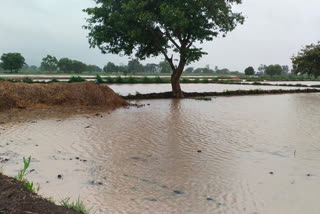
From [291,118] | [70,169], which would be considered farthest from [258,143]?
[291,118]

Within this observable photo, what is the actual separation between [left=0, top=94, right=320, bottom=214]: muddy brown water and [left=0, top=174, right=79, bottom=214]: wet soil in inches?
29.0

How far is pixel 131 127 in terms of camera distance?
9.19 m

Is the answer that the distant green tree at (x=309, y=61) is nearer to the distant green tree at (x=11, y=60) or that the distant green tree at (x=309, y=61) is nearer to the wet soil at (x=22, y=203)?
the wet soil at (x=22, y=203)

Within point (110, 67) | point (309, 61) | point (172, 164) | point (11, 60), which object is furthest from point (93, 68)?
point (172, 164)

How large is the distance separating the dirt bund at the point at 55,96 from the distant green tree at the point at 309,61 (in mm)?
27039

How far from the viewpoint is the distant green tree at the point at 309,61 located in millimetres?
33406

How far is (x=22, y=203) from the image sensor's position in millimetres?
2928

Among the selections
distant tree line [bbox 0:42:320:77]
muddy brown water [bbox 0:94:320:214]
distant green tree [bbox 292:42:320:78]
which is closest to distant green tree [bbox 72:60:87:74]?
distant tree line [bbox 0:42:320:77]

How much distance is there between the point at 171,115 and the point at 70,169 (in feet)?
23.8

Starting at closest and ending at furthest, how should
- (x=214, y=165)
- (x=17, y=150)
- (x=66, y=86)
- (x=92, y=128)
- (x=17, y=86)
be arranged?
(x=214, y=165) → (x=17, y=150) → (x=92, y=128) → (x=17, y=86) → (x=66, y=86)

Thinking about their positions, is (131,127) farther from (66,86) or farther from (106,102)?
(66,86)

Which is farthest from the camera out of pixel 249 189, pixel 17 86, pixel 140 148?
pixel 17 86

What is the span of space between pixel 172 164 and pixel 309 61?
112ft

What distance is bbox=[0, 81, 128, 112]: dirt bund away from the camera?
12.7 metres
